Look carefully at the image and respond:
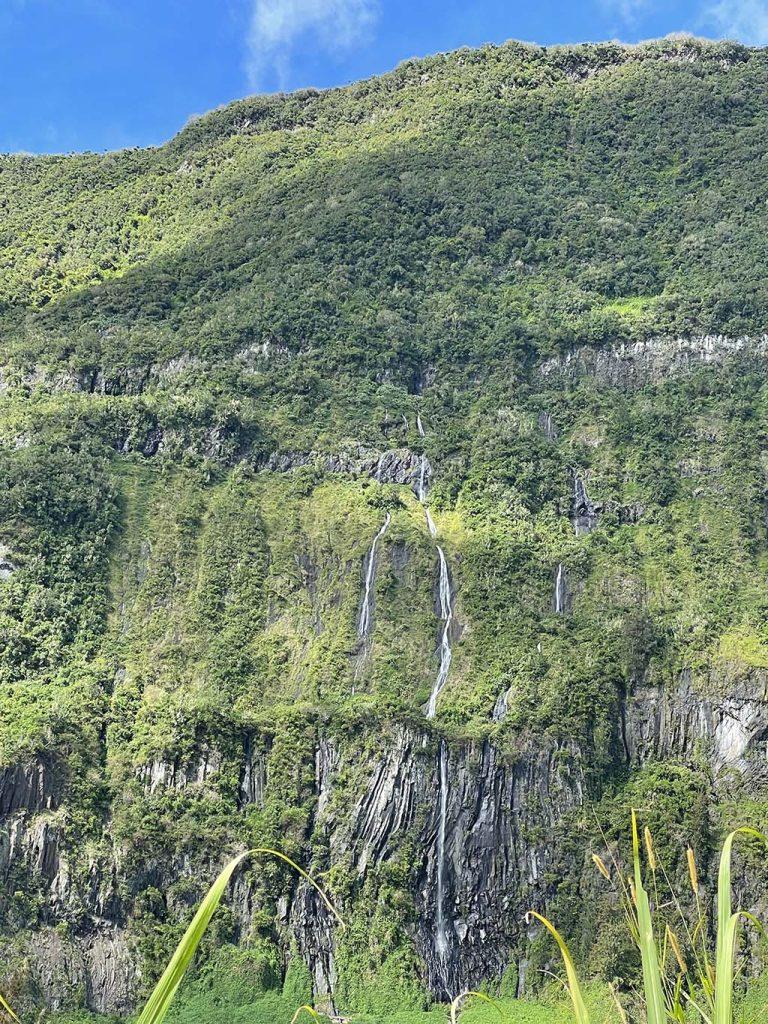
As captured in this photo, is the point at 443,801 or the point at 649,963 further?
the point at 443,801

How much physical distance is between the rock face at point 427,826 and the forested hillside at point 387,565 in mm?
146

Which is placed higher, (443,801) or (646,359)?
(646,359)

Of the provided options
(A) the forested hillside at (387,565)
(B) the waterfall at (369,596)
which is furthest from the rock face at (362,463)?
(B) the waterfall at (369,596)

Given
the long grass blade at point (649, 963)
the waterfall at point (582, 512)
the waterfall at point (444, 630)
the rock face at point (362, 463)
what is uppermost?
the rock face at point (362, 463)

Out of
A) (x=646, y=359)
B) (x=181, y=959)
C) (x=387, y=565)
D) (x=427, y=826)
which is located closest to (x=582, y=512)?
(x=387, y=565)

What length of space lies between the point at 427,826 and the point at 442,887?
2732 millimetres

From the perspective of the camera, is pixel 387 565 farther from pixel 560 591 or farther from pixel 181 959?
pixel 181 959

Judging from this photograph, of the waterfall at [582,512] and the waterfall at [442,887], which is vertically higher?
the waterfall at [582,512]

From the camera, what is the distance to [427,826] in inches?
2084

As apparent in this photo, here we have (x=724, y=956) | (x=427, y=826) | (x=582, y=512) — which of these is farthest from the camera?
(x=582, y=512)

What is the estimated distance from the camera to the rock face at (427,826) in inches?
1919

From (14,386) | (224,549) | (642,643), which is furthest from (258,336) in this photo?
(642,643)

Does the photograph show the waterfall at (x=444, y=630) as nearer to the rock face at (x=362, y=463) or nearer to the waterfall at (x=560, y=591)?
the waterfall at (x=560, y=591)

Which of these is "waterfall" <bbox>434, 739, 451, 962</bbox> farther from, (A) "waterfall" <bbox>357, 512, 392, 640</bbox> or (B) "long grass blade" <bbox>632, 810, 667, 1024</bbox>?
(B) "long grass blade" <bbox>632, 810, 667, 1024</bbox>
